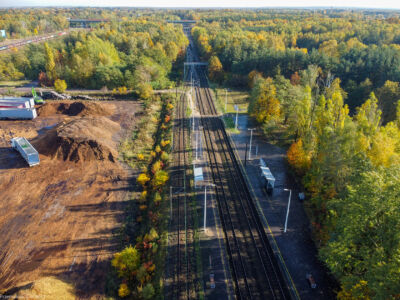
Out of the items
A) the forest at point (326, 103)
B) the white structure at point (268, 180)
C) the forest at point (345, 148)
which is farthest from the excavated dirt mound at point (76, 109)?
the white structure at point (268, 180)

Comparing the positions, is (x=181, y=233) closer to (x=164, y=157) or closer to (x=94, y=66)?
(x=164, y=157)

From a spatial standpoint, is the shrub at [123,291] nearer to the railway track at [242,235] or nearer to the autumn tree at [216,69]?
the railway track at [242,235]

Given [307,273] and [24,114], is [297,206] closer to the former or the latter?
[307,273]

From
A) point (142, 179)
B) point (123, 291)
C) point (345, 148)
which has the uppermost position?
point (345, 148)

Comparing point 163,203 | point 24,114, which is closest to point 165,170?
point 163,203

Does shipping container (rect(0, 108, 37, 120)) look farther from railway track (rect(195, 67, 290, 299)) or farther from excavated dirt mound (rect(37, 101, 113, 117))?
railway track (rect(195, 67, 290, 299))

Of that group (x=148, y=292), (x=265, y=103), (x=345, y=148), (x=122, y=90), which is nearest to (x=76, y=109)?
(x=122, y=90)
